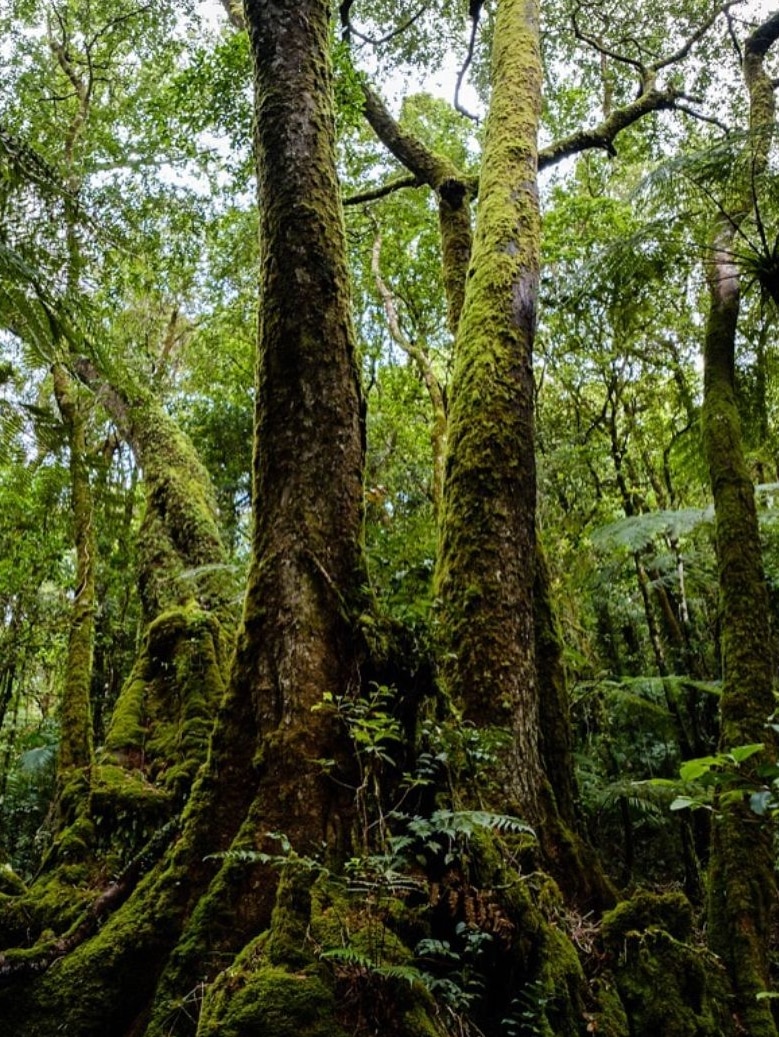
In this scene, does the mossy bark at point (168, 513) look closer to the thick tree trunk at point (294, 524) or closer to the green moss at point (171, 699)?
the green moss at point (171, 699)

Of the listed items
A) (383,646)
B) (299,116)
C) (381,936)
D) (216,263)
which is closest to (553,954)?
(381,936)

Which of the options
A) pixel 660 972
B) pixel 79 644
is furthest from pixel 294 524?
pixel 79 644

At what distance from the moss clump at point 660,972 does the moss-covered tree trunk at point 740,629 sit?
48 centimetres

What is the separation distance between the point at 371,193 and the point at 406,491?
7.07 metres

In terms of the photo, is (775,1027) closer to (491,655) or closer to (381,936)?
(491,655)

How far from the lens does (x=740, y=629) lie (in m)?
4.69

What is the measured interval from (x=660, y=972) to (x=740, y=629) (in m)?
2.59

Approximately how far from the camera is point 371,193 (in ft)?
25.6

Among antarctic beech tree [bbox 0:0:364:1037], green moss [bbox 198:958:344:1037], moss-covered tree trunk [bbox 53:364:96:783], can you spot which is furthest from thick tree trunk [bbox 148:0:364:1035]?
moss-covered tree trunk [bbox 53:364:96:783]

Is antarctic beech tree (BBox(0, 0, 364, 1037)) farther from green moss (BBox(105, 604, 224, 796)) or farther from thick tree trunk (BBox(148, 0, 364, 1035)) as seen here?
green moss (BBox(105, 604, 224, 796))

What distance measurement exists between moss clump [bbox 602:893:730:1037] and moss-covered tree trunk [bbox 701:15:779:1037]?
0.48m

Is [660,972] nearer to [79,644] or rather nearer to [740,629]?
[740,629]

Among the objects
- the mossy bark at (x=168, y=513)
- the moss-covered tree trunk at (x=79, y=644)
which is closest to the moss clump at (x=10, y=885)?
the mossy bark at (x=168, y=513)

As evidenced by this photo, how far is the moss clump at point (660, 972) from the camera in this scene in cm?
257
